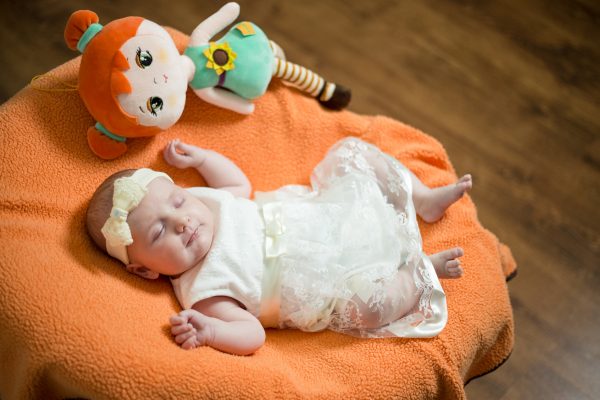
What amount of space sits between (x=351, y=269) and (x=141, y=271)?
0.42 meters

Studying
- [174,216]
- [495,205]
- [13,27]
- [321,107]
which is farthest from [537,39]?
[13,27]

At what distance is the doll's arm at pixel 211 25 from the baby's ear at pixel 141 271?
0.51 m

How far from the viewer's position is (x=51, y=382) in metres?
0.95

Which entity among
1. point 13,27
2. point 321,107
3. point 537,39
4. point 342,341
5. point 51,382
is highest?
point 537,39

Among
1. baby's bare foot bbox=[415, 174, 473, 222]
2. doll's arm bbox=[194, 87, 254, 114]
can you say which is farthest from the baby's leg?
doll's arm bbox=[194, 87, 254, 114]

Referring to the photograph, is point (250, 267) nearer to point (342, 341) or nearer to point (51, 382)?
point (342, 341)

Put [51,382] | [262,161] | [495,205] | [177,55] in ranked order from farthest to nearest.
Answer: [495,205] < [262,161] < [177,55] < [51,382]

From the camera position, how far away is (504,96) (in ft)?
6.43

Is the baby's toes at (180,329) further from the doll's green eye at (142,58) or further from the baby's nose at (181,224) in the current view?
the doll's green eye at (142,58)

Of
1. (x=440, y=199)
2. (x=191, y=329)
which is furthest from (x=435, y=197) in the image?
(x=191, y=329)

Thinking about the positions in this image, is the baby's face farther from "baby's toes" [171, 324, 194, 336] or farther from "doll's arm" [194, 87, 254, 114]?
"doll's arm" [194, 87, 254, 114]

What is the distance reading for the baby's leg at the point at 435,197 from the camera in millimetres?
1273

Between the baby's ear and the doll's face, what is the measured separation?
28 cm

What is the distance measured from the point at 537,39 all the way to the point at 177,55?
1487 millimetres
